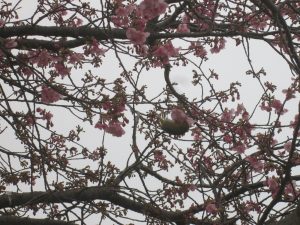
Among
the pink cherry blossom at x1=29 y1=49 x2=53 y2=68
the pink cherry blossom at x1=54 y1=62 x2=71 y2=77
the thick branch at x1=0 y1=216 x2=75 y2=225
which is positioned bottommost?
the thick branch at x1=0 y1=216 x2=75 y2=225

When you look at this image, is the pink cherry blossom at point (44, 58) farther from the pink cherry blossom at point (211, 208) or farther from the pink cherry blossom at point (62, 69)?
the pink cherry blossom at point (211, 208)

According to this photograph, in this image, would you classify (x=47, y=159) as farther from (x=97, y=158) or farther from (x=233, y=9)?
(x=233, y=9)

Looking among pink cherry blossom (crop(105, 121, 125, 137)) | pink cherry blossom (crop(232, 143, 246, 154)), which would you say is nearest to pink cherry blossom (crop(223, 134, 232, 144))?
pink cherry blossom (crop(232, 143, 246, 154))

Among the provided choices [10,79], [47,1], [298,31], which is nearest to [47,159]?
[10,79]

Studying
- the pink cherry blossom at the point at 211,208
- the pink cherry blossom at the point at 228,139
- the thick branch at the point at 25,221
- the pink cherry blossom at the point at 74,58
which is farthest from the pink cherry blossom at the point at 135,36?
the pink cherry blossom at the point at 228,139

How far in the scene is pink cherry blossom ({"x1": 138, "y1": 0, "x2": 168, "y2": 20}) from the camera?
127 inches

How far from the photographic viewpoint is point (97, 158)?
4.85 m

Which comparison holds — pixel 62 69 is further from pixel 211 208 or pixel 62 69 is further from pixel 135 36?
pixel 211 208

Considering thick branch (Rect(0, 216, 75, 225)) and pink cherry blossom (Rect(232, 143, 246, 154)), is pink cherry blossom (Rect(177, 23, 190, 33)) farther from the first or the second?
thick branch (Rect(0, 216, 75, 225))

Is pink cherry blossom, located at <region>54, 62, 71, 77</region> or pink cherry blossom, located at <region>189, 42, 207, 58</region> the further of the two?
pink cherry blossom, located at <region>189, 42, 207, 58</region>

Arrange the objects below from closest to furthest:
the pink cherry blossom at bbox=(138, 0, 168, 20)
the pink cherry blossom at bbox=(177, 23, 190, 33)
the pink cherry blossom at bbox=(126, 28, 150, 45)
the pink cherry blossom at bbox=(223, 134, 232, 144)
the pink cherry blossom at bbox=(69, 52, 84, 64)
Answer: the pink cherry blossom at bbox=(138, 0, 168, 20) < the pink cherry blossom at bbox=(126, 28, 150, 45) < the pink cherry blossom at bbox=(69, 52, 84, 64) < the pink cherry blossom at bbox=(177, 23, 190, 33) < the pink cherry blossom at bbox=(223, 134, 232, 144)

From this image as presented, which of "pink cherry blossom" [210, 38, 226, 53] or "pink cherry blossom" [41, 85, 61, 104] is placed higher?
"pink cherry blossom" [210, 38, 226, 53]

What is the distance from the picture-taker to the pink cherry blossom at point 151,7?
3234 mm

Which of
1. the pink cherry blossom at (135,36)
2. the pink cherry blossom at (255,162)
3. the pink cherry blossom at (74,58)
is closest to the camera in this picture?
the pink cherry blossom at (135,36)
